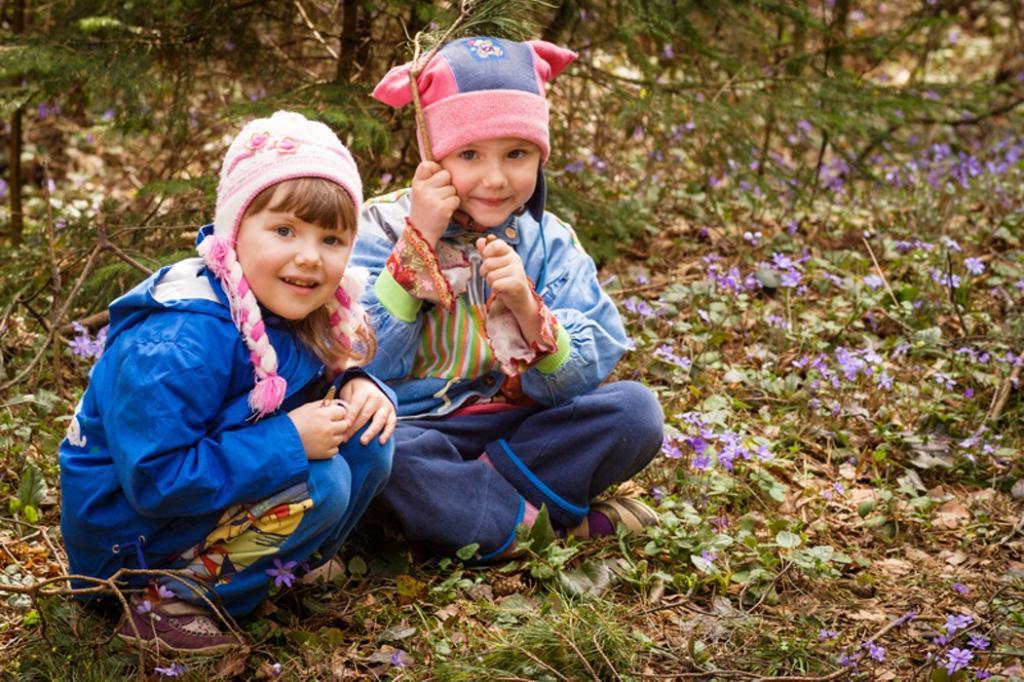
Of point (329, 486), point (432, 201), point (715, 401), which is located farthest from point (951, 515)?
point (329, 486)

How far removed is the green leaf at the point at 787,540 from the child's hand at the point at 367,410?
1.16m

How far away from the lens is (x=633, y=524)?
10.6 ft

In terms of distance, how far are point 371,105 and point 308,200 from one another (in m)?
1.95

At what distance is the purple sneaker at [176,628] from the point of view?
256 centimetres

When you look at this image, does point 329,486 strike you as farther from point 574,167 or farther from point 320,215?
point 574,167

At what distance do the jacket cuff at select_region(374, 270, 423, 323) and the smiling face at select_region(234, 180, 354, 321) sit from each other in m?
0.41

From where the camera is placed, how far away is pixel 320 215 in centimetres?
245

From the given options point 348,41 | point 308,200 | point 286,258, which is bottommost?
point 286,258

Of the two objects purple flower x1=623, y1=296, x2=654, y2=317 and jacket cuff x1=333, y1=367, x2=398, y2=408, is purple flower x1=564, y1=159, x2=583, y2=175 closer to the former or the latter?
purple flower x1=623, y1=296, x2=654, y2=317

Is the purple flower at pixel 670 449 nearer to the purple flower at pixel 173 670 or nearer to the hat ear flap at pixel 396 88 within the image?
the hat ear flap at pixel 396 88

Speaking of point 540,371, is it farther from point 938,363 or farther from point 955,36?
point 955,36

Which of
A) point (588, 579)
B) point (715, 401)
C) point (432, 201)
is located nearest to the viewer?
point (432, 201)

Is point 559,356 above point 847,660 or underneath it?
above

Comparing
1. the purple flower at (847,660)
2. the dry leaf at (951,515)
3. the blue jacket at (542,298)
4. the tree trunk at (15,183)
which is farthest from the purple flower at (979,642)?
the tree trunk at (15,183)
